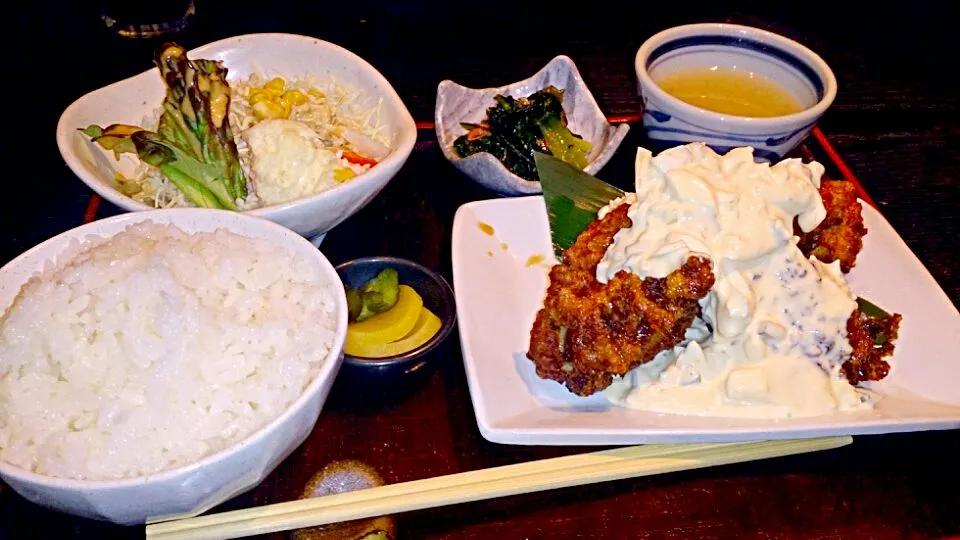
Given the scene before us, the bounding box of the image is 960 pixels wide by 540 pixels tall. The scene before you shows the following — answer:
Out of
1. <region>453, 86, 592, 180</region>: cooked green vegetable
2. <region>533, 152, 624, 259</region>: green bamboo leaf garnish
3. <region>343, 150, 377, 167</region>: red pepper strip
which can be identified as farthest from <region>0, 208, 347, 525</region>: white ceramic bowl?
<region>453, 86, 592, 180</region>: cooked green vegetable

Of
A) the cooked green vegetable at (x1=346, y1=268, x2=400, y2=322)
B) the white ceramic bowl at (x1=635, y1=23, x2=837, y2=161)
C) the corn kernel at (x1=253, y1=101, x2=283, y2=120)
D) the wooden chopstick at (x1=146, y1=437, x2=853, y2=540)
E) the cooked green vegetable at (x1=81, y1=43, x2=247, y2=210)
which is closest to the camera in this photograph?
the wooden chopstick at (x1=146, y1=437, x2=853, y2=540)

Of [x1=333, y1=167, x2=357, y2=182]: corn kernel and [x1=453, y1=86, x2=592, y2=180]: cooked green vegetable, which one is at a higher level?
[x1=333, y1=167, x2=357, y2=182]: corn kernel

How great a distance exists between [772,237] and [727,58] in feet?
4.52

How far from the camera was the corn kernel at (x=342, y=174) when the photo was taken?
2385mm

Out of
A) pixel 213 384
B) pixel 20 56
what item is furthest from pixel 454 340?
pixel 20 56

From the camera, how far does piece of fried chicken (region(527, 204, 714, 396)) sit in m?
1.88

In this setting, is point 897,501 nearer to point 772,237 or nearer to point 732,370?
point 732,370

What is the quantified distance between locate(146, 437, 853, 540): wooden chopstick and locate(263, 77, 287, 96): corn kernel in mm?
1681

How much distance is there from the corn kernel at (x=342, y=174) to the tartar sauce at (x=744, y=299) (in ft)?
3.09

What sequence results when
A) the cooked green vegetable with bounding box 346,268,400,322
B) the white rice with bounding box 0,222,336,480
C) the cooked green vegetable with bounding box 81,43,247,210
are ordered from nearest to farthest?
the white rice with bounding box 0,222,336,480 < the cooked green vegetable with bounding box 346,268,400,322 < the cooked green vegetable with bounding box 81,43,247,210

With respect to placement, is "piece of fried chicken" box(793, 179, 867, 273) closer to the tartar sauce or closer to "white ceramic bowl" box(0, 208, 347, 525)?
the tartar sauce

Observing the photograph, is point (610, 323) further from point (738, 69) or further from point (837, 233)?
point (738, 69)

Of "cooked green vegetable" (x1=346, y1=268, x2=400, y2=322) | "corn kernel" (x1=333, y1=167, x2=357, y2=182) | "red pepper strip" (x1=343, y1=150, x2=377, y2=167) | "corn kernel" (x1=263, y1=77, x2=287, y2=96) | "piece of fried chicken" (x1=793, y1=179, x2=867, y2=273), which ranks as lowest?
"cooked green vegetable" (x1=346, y1=268, x2=400, y2=322)

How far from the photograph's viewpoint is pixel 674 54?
2922 mm
